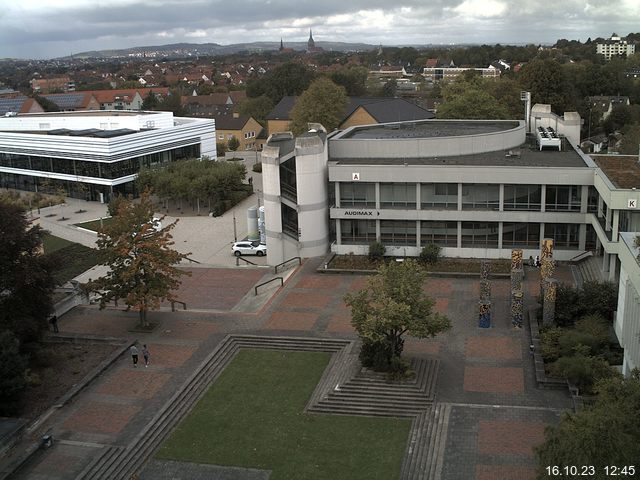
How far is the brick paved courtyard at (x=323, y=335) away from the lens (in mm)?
22562

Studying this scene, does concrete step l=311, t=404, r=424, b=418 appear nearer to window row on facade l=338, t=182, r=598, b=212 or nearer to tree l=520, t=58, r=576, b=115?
window row on facade l=338, t=182, r=598, b=212

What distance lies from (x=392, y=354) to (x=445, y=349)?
3528 mm

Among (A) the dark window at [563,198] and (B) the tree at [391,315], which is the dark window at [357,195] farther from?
(B) the tree at [391,315]

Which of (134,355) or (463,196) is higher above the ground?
(463,196)

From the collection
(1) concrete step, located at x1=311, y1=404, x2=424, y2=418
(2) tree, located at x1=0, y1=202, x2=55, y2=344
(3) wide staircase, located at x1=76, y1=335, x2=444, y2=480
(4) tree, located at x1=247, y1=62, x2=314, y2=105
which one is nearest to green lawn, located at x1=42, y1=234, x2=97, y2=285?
(2) tree, located at x1=0, y1=202, x2=55, y2=344

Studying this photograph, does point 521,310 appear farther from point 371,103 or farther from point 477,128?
point 371,103

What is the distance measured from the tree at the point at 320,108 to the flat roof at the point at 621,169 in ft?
129

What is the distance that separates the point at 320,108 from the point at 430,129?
2734cm

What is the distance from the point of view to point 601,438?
14789 millimetres

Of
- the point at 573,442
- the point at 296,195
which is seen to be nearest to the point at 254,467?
the point at 573,442

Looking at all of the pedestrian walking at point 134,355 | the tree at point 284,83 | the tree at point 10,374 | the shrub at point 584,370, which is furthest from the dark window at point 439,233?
the tree at point 284,83

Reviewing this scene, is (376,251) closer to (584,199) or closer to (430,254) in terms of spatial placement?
(430,254)

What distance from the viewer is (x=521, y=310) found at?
31.0m

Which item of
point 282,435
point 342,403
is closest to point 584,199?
point 342,403
